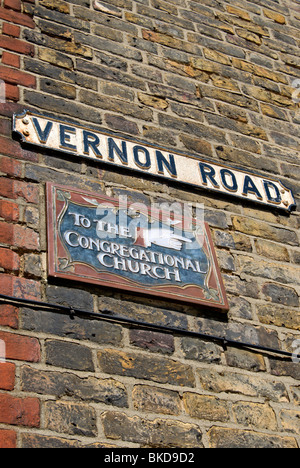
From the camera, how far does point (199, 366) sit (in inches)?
124

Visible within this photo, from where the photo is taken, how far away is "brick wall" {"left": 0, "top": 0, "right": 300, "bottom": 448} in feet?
9.18

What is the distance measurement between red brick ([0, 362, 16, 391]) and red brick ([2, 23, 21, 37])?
2186 millimetres

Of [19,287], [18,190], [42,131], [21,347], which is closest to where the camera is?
[21,347]

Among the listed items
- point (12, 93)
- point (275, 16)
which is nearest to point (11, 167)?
point (12, 93)

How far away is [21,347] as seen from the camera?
9.07 feet

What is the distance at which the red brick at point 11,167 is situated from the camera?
3.34 meters

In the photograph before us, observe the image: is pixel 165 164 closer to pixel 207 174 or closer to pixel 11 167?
pixel 207 174

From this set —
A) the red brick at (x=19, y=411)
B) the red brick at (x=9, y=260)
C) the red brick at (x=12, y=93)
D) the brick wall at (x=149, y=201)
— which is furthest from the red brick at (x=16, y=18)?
the red brick at (x=19, y=411)

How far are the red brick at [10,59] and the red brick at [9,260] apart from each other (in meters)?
1.33

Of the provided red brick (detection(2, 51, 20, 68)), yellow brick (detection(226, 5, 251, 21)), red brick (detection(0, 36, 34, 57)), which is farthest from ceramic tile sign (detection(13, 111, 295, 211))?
yellow brick (detection(226, 5, 251, 21))

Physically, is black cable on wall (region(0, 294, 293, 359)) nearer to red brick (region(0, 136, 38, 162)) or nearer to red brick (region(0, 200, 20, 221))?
red brick (region(0, 200, 20, 221))

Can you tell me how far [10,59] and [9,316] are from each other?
1732 millimetres
